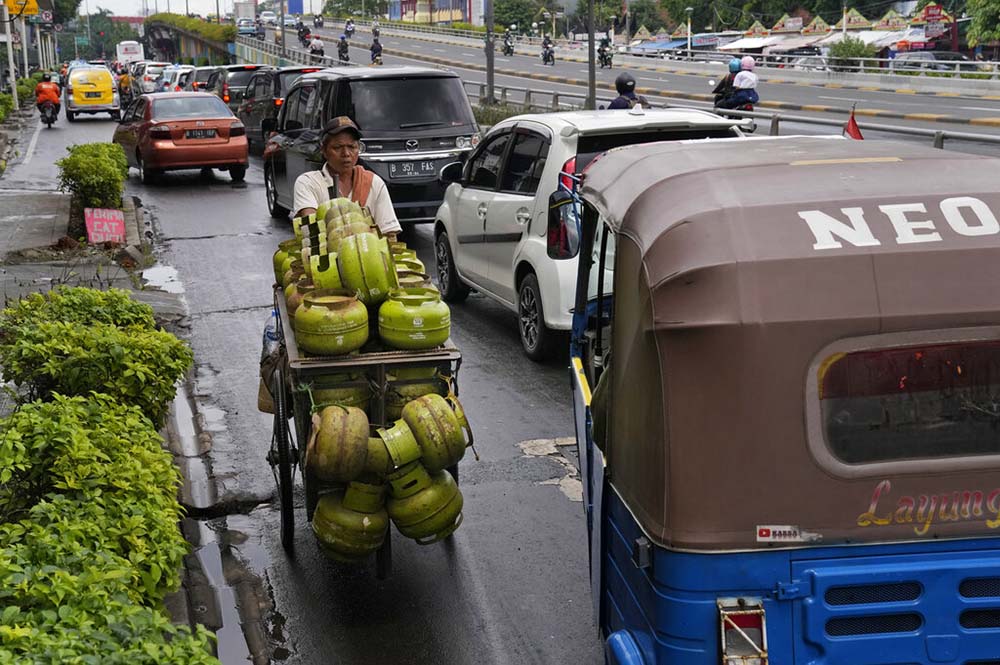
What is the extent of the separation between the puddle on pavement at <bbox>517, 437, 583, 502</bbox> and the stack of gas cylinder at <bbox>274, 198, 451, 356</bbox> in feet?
5.85

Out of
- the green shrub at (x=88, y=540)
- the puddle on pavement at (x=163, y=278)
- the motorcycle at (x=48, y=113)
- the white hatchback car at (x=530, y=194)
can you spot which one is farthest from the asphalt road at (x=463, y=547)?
the motorcycle at (x=48, y=113)

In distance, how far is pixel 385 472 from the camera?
5098mm

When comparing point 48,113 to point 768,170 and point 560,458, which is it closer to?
point 560,458

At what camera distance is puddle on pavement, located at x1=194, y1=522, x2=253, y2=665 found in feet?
17.0

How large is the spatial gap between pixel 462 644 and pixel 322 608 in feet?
2.42

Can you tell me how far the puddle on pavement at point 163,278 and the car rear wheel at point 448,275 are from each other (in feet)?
9.47

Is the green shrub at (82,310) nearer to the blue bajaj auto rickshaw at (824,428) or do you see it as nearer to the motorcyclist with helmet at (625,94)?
the blue bajaj auto rickshaw at (824,428)

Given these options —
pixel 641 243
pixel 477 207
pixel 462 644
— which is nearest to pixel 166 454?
pixel 462 644

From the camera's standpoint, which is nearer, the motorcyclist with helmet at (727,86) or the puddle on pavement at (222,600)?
the puddle on pavement at (222,600)

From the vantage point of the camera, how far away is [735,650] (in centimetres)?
318

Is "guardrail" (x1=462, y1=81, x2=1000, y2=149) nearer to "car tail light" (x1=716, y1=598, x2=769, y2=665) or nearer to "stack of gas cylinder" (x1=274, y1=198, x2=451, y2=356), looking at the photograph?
"stack of gas cylinder" (x1=274, y1=198, x2=451, y2=356)

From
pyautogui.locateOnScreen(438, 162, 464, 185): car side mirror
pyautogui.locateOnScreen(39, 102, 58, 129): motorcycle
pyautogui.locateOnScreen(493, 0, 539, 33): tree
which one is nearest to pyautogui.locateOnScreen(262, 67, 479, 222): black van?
pyautogui.locateOnScreen(438, 162, 464, 185): car side mirror

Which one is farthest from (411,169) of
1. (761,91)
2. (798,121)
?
(761,91)

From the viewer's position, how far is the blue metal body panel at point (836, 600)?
318 centimetres
